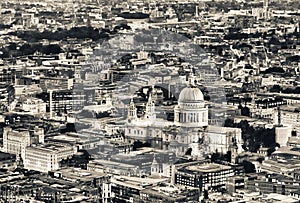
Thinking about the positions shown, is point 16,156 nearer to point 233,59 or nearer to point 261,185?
point 261,185

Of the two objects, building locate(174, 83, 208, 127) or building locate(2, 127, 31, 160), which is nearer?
building locate(2, 127, 31, 160)

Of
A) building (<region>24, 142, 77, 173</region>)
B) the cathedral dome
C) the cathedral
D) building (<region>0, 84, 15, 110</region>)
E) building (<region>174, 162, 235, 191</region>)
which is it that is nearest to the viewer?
building (<region>174, 162, 235, 191</region>)

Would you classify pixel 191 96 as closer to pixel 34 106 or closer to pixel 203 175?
pixel 34 106

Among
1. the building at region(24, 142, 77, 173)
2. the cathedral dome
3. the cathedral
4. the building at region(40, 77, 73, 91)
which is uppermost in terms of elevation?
the cathedral dome

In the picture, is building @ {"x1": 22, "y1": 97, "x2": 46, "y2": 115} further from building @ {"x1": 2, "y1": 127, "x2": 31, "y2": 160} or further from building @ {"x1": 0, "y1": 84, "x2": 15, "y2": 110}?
building @ {"x1": 2, "y1": 127, "x2": 31, "y2": 160}

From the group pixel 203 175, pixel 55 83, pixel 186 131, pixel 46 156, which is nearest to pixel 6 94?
pixel 55 83

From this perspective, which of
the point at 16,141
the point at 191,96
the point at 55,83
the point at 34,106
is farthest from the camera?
the point at 55,83

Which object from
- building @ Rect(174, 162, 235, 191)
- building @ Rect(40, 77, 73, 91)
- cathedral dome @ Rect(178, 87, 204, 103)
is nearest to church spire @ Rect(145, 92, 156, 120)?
cathedral dome @ Rect(178, 87, 204, 103)

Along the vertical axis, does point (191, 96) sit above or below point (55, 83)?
above
